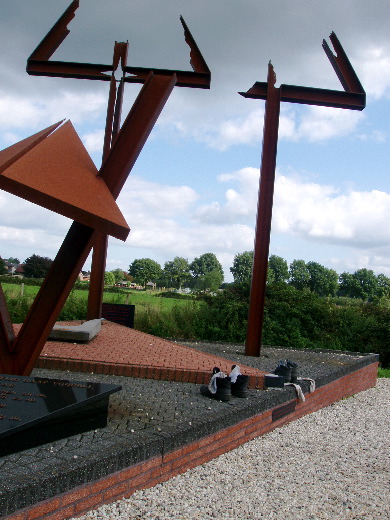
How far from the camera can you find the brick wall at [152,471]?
3.05 m

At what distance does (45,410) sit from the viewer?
3594mm

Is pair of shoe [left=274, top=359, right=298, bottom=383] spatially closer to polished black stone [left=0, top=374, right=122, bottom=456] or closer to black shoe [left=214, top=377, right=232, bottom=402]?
black shoe [left=214, top=377, right=232, bottom=402]

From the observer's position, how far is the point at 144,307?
48.4 ft

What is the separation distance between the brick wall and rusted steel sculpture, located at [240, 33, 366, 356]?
7.87 feet

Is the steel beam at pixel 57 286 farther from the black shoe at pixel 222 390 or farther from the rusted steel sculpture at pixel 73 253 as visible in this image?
the black shoe at pixel 222 390

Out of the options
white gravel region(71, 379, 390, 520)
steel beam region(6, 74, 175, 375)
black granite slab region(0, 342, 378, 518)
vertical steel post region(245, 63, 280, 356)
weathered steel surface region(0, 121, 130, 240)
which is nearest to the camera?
black granite slab region(0, 342, 378, 518)

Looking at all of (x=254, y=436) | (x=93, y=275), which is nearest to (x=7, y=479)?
(x=254, y=436)

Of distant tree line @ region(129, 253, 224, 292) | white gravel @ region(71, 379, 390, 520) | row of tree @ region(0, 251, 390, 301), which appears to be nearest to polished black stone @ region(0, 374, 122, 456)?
white gravel @ region(71, 379, 390, 520)

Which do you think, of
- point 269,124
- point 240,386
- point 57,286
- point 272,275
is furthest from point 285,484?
point 272,275

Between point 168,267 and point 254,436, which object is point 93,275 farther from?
point 168,267

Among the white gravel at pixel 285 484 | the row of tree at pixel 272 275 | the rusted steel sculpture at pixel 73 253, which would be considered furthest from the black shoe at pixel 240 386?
the row of tree at pixel 272 275

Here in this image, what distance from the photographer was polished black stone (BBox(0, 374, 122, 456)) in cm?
342

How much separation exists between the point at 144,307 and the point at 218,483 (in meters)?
10.8

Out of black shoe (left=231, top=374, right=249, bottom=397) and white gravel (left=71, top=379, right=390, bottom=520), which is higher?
black shoe (left=231, top=374, right=249, bottom=397)
